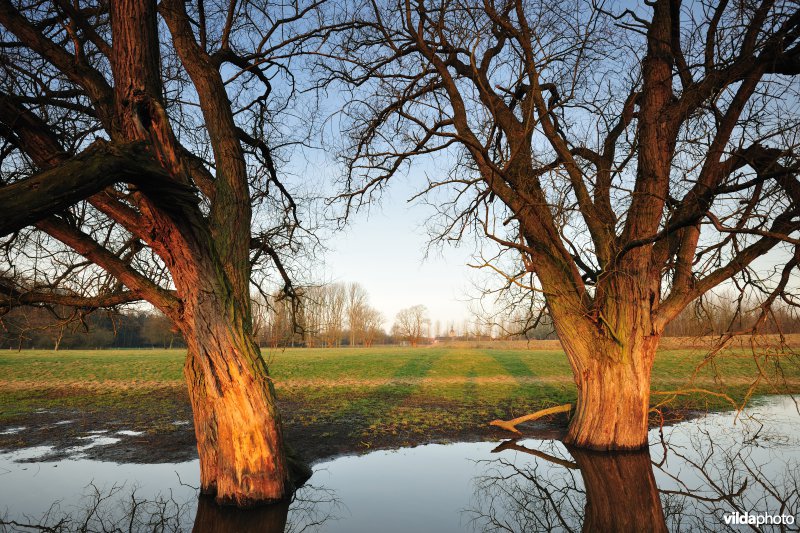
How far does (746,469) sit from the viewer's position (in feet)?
21.7

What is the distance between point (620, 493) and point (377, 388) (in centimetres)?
1267

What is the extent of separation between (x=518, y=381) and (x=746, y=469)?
13.1 metres

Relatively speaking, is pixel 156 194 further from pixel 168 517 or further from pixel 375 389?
pixel 375 389

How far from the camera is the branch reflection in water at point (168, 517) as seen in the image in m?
4.88

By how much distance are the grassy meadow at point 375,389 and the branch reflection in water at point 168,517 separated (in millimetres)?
2393

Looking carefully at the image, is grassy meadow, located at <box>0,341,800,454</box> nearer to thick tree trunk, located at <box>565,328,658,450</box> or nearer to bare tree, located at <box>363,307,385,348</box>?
thick tree trunk, located at <box>565,328,658,450</box>

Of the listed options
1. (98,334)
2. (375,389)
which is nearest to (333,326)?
(375,389)

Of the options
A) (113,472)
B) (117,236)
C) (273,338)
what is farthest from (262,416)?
(117,236)

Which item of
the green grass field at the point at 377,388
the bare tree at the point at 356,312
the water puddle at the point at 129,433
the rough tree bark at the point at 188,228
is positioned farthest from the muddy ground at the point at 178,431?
the bare tree at the point at 356,312

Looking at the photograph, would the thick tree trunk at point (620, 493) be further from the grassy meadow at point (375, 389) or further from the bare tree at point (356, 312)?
the bare tree at point (356, 312)

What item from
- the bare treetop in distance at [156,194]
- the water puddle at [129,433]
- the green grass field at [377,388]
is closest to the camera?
the bare treetop in distance at [156,194]

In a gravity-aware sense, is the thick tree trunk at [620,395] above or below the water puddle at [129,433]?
above

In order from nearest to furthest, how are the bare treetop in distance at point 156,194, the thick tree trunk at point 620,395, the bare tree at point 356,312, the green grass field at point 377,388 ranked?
1. the bare treetop in distance at point 156,194
2. the thick tree trunk at point 620,395
3. the green grass field at point 377,388
4. the bare tree at point 356,312

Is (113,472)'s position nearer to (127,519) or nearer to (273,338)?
(127,519)
